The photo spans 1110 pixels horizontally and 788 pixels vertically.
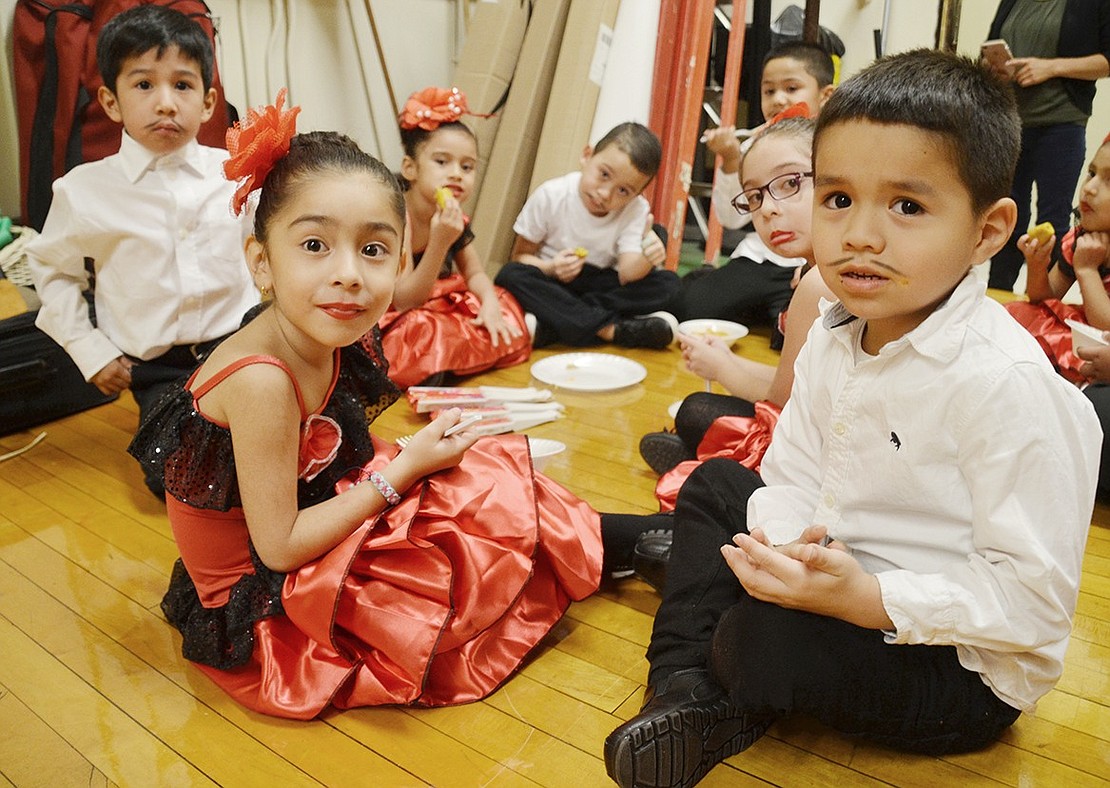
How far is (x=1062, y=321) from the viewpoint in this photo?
6.54 feet

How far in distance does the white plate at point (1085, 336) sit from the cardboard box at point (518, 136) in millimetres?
1824

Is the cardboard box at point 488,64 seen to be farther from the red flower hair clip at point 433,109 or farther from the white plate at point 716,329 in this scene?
the white plate at point 716,329

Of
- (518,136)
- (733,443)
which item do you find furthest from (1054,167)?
(733,443)

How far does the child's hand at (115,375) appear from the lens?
5.56 feet

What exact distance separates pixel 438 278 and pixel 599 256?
1.87 ft

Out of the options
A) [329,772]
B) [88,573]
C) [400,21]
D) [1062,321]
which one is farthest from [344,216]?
[400,21]

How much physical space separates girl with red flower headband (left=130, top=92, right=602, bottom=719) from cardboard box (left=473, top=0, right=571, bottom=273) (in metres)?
1.90

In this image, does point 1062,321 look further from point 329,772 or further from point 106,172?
point 106,172

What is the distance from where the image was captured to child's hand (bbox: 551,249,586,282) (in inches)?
100

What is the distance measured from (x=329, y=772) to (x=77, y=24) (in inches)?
78.2

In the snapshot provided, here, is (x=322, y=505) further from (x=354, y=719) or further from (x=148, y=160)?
(x=148, y=160)

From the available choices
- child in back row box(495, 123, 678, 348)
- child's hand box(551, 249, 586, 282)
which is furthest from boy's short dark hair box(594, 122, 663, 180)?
child's hand box(551, 249, 586, 282)

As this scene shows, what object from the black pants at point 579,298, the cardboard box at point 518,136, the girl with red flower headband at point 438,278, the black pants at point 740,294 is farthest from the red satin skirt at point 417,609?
the cardboard box at point 518,136

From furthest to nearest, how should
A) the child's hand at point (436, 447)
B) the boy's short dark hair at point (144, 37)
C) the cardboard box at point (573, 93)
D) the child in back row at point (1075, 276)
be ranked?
the cardboard box at point (573, 93) < the child in back row at point (1075, 276) < the boy's short dark hair at point (144, 37) < the child's hand at point (436, 447)
